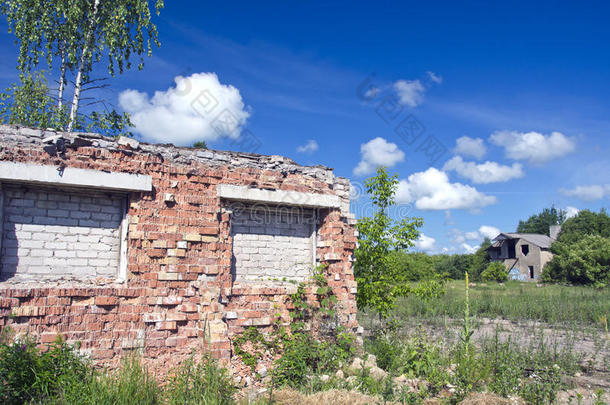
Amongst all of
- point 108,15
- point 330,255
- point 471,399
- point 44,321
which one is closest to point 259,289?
point 330,255

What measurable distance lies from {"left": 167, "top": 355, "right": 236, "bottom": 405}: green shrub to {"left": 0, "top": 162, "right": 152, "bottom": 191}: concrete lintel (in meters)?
2.58

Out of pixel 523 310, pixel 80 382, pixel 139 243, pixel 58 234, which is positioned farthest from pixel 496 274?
pixel 80 382

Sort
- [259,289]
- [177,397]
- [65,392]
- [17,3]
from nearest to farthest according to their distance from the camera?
1. [65,392]
2. [177,397]
3. [259,289]
4. [17,3]

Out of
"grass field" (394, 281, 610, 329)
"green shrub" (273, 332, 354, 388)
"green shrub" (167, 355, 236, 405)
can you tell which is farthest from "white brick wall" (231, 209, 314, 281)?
"grass field" (394, 281, 610, 329)

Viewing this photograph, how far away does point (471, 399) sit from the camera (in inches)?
222

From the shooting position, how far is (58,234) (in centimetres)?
597

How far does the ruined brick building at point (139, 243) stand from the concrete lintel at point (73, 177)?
13 millimetres

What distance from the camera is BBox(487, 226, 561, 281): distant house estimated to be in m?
38.8

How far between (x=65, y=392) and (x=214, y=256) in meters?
2.58

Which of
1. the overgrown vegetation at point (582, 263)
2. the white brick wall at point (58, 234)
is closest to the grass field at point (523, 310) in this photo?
the white brick wall at point (58, 234)

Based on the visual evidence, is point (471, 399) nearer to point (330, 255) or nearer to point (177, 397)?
point (330, 255)

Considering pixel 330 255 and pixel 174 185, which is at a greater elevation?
pixel 174 185

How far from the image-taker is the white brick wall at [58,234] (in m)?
5.71

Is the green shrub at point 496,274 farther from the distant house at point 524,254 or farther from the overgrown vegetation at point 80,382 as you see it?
the overgrown vegetation at point 80,382
